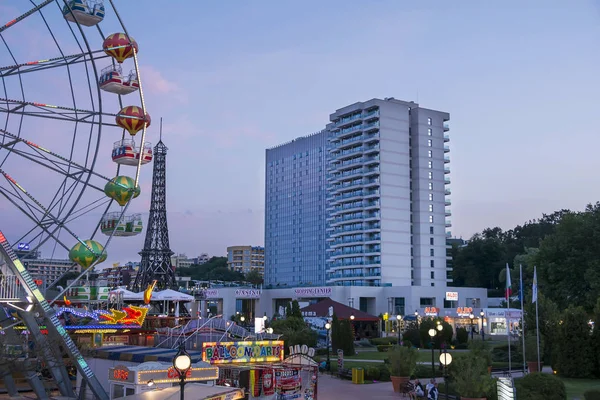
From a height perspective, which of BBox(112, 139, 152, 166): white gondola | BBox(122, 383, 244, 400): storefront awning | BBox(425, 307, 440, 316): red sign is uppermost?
BBox(112, 139, 152, 166): white gondola

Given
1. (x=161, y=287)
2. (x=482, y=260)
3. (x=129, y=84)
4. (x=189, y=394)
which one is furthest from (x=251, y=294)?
(x=189, y=394)

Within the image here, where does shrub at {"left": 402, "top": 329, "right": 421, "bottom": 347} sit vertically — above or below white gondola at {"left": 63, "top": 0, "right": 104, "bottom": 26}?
below

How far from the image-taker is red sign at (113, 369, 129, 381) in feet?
68.4

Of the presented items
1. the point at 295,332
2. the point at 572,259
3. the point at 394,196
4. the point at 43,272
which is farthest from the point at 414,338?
the point at 394,196

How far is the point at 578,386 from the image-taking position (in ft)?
112

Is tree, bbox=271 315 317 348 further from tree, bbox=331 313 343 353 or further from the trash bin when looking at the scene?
the trash bin

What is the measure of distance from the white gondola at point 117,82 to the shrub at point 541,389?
1995 centimetres

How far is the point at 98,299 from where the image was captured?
40.4 meters

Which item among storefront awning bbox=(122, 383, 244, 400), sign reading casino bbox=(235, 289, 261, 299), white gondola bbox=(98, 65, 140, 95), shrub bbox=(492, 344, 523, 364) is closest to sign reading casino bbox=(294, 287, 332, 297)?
sign reading casino bbox=(235, 289, 261, 299)

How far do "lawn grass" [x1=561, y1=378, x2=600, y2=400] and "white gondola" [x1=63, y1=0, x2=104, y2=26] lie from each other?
25797 millimetres

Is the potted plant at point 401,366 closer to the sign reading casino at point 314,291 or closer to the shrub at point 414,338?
the shrub at point 414,338

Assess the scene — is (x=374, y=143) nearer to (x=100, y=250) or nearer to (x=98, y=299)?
(x=98, y=299)

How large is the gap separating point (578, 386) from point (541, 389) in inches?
410

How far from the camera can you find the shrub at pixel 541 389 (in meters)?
25.0
